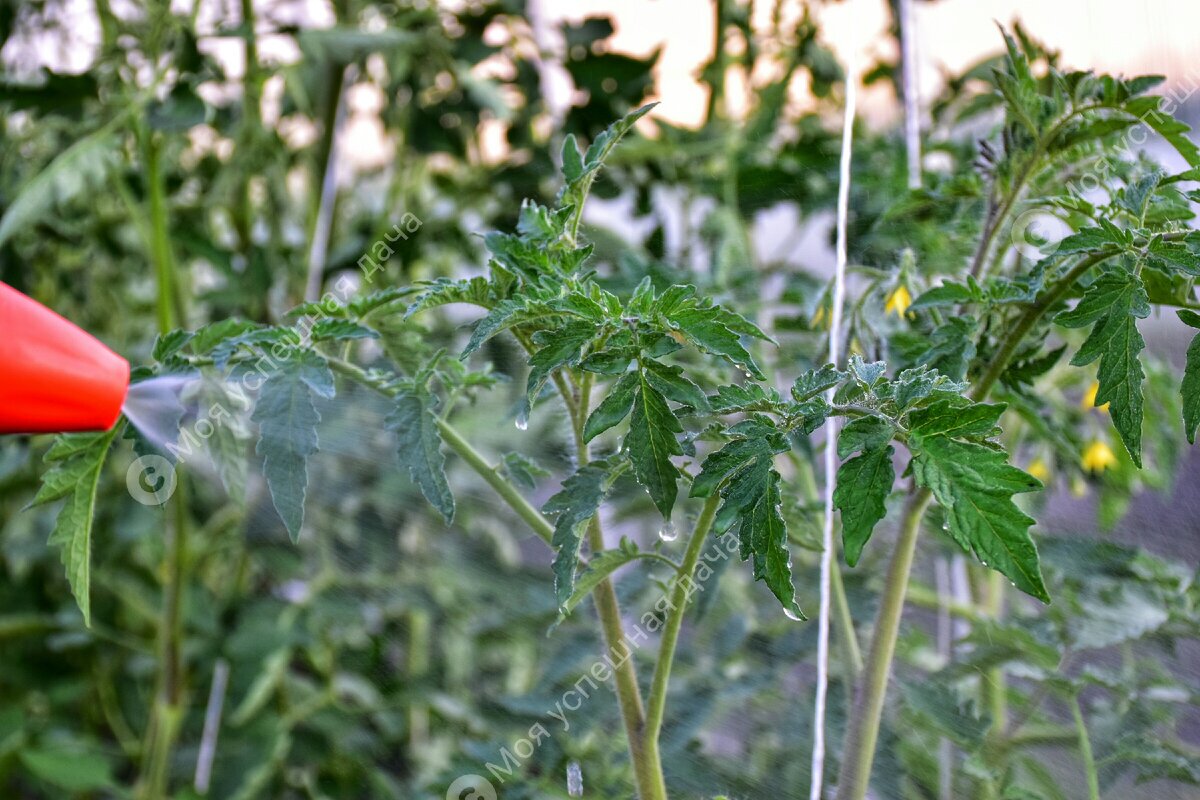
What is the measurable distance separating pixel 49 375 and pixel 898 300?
379 millimetres

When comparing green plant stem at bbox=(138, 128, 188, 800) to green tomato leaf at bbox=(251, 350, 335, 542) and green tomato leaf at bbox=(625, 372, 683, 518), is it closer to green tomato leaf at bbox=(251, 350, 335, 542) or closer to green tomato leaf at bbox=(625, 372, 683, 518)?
green tomato leaf at bbox=(251, 350, 335, 542)

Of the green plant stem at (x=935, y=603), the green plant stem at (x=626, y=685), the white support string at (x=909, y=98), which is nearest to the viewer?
the green plant stem at (x=626, y=685)

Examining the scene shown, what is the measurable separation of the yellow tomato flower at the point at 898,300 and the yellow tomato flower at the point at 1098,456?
202 mm

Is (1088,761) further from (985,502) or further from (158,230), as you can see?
(158,230)

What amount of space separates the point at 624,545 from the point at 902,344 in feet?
0.66

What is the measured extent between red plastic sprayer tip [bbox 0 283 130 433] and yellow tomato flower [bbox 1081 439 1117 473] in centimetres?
54

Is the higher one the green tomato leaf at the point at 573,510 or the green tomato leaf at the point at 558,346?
the green tomato leaf at the point at 558,346

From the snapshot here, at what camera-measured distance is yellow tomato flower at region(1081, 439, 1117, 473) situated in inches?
24.9

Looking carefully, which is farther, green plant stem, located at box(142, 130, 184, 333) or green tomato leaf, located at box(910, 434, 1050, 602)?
green plant stem, located at box(142, 130, 184, 333)

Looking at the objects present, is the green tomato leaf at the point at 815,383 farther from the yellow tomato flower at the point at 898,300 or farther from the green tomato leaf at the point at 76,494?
the green tomato leaf at the point at 76,494

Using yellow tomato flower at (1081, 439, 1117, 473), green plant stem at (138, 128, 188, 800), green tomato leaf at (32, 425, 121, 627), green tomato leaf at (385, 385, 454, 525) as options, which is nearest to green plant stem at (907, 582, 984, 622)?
yellow tomato flower at (1081, 439, 1117, 473)

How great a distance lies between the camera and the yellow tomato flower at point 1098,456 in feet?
2.07

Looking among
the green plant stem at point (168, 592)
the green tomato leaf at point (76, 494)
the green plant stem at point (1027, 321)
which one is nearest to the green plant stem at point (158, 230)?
the green plant stem at point (168, 592)

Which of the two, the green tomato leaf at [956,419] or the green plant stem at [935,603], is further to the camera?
the green plant stem at [935,603]
